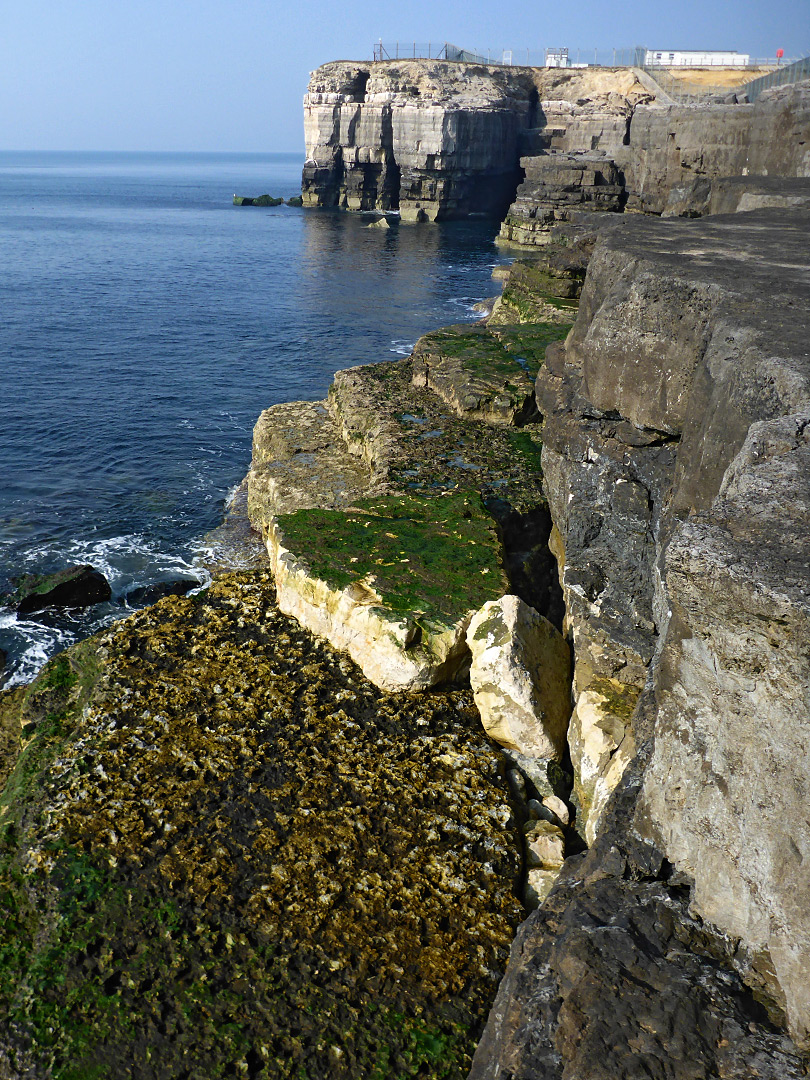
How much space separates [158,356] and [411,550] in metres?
28.0

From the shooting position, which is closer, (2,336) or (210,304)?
(2,336)

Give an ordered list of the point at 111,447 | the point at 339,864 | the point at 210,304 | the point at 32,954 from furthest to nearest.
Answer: the point at 210,304
the point at 111,447
the point at 339,864
the point at 32,954

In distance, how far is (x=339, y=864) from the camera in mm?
6664

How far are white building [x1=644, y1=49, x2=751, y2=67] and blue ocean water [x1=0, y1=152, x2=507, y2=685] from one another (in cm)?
3039

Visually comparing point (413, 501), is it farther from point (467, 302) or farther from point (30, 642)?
point (467, 302)

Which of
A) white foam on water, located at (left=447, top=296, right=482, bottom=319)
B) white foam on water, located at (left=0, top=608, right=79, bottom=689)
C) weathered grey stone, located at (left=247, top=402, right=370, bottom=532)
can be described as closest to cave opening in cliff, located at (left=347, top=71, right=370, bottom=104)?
white foam on water, located at (left=447, top=296, right=482, bottom=319)

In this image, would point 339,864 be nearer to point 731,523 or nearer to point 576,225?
point 731,523

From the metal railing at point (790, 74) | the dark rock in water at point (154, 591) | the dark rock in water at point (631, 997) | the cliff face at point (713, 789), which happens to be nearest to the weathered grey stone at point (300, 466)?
the dark rock in water at point (154, 591)

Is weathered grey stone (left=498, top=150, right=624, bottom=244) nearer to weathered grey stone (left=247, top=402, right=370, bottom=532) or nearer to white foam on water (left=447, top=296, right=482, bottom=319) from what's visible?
white foam on water (left=447, top=296, right=482, bottom=319)

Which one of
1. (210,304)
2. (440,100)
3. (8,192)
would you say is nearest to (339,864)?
(210,304)

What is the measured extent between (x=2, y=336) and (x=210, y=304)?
11926 mm

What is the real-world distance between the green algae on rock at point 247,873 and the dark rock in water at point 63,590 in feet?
24.2

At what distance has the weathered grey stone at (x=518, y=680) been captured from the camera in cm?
809

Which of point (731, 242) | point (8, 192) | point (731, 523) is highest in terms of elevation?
point (731, 242)
